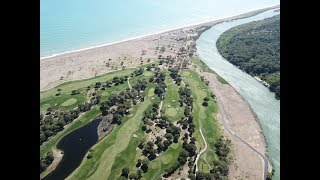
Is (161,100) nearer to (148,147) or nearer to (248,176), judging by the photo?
(148,147)

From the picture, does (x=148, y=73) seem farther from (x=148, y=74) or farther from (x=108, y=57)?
(x=108, y=57)

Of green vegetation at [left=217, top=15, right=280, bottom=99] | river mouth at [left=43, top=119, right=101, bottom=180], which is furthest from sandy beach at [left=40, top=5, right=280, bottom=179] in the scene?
river mouth at [left=43, top=119, right=101, bottom=180]

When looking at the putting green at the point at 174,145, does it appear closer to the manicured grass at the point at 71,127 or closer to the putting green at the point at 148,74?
the manicured grass at the point at 71,127

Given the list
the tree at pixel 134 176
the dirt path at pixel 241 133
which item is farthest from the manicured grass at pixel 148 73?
the tree at pixel 134 176

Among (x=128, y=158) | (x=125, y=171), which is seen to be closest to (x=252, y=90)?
(x=128, y=158)

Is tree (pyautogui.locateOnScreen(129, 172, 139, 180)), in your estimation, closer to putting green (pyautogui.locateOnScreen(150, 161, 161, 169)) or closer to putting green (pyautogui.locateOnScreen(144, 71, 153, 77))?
putting green (pyautogui.locateOnScreen(150, 161, 161, 169))

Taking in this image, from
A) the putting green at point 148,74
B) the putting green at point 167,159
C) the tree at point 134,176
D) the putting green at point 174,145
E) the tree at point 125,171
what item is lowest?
the tree at point 134,176
